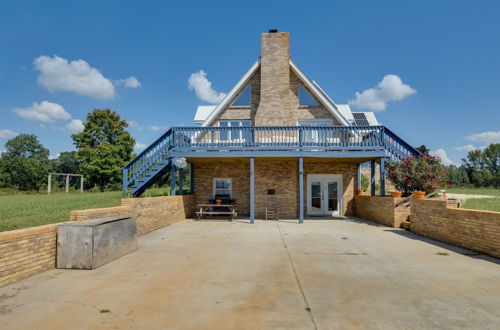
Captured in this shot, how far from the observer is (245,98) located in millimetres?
16281

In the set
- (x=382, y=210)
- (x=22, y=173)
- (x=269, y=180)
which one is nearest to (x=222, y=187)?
(x=269, y=180)

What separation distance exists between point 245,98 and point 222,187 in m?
5.76

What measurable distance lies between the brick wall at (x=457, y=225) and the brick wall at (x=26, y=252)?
9640 mm

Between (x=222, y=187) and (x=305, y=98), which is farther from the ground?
(x=305, y=98)

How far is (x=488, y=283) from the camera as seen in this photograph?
4445mm

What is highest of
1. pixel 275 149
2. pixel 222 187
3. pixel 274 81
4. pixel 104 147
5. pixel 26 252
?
pixel 274 81

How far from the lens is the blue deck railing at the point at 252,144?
11172mm

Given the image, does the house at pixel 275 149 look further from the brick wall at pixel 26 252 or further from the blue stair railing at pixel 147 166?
the brick wall at pixel 26 252

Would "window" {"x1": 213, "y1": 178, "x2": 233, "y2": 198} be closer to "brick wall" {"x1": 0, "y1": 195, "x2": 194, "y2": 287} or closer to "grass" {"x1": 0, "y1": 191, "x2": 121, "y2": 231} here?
"grass" {"x1": 0, "y1": 191, "x2": 121, "y2": 231}

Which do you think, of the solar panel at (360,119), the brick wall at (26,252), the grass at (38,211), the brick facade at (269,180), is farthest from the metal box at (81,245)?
the solar panel at (360,119)

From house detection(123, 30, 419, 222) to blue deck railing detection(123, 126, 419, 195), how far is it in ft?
0.13

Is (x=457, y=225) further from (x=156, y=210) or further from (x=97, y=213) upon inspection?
(x=156, y=210)

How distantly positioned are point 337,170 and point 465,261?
29.1 feet

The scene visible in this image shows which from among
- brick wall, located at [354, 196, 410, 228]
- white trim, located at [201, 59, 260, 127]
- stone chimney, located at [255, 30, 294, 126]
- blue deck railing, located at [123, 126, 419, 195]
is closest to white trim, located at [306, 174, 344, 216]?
brick wall, located at [354, 196, 410, 228]
